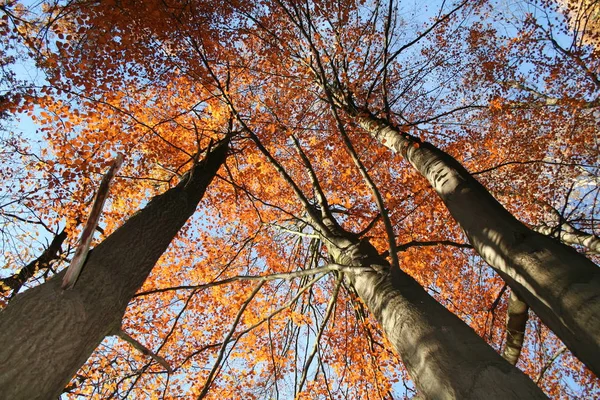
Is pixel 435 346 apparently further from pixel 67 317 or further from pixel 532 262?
pixel 67 317

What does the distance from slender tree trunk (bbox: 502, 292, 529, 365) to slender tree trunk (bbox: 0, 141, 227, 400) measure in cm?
419

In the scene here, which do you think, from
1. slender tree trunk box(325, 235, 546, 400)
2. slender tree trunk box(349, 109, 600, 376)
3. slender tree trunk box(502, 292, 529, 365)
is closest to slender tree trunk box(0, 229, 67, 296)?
slender tree trunk box(325, 235, 546, 400)

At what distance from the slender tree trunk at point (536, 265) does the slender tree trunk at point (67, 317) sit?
138 inches

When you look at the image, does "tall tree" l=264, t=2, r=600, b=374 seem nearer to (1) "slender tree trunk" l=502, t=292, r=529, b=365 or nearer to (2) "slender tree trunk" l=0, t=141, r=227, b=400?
(1) "slender tree trunk" l=502, t=292, r=529, b=365

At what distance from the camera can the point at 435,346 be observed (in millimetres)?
1945

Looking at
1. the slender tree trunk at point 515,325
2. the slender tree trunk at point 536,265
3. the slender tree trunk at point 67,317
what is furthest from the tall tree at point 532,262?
the slender tree trunk at point 67,317

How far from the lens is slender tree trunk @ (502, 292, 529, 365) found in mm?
3867

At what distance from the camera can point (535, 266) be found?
8.50 ft

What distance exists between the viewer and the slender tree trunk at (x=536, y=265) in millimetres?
2146

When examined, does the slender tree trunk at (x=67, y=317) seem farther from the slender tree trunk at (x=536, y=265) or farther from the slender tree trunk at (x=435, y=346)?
the slender tree trunk at (x=536, y=265)

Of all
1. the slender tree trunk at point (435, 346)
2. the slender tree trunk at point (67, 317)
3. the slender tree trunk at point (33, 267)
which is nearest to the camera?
the slender tree trunk at point (435, 346)

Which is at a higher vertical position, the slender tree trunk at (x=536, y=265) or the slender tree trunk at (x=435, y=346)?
the slender tree trunk at (x=536, y=265)

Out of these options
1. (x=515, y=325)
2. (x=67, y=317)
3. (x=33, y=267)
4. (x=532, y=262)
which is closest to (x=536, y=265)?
(x=532, y=262)

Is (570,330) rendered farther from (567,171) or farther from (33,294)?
(567,171)
